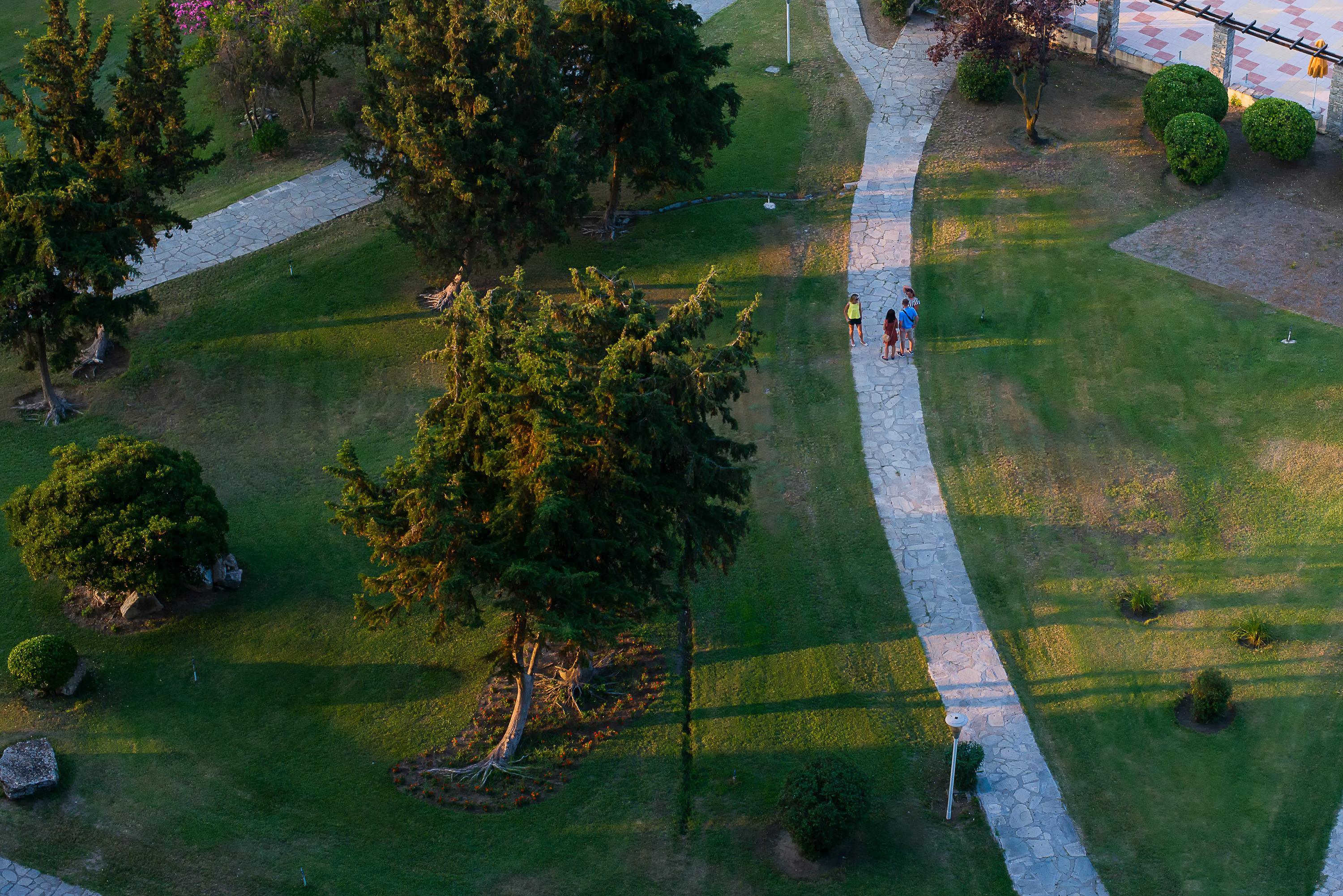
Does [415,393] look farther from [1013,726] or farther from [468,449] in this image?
[1013,726]

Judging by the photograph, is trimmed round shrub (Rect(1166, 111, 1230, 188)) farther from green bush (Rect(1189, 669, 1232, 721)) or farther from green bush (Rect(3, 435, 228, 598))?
green bush (Rect(3, 435, 228, 598))

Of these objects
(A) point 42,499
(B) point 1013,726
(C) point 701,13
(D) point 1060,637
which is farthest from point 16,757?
(C) point 701,13

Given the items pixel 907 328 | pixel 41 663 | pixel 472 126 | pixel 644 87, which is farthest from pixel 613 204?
pixel 41 663

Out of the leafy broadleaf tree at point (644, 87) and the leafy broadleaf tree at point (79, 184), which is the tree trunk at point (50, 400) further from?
the leafy broadleaf tree at point (644, 87)

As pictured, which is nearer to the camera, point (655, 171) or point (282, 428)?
point (282, 428)

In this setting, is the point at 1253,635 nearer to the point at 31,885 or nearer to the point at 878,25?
the point at 31,885

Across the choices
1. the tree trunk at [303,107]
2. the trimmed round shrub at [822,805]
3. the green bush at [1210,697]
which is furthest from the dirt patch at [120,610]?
the tree trunk at [303,107]

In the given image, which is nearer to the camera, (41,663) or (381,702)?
(41,663)
